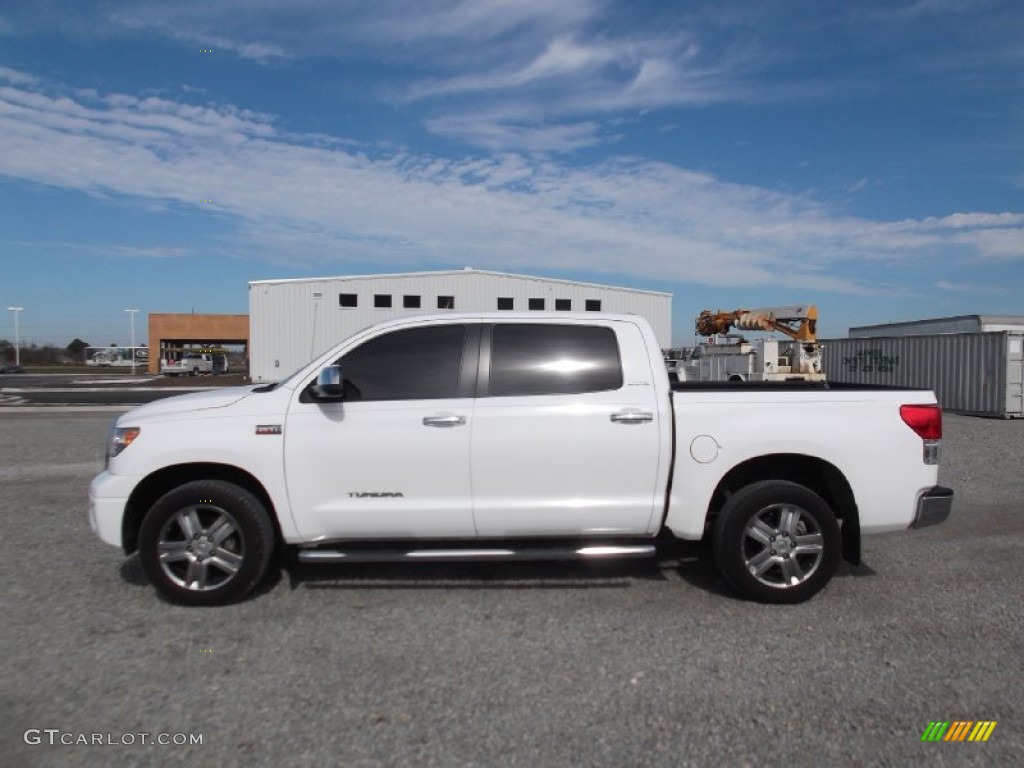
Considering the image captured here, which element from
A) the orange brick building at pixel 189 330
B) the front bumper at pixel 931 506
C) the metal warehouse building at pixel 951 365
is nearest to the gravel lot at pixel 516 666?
the front bumper at pixel 931 506

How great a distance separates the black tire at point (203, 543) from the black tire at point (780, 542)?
2.80 metres

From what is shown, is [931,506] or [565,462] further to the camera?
[931,506]

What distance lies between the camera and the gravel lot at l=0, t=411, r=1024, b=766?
297 cm

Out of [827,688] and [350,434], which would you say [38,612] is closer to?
[350,434]

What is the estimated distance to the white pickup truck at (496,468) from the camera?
4.39 m

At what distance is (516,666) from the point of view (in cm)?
367

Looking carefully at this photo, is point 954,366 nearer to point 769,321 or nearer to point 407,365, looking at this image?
point 769,321

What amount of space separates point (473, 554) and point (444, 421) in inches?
32.5

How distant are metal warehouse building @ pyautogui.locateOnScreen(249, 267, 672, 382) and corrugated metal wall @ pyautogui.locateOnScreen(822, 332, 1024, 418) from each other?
10369 millimetres

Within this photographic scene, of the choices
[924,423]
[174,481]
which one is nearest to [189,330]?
[174,481]

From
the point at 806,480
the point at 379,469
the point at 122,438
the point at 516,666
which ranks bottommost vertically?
the point at 516,666

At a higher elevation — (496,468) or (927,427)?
(927,427)

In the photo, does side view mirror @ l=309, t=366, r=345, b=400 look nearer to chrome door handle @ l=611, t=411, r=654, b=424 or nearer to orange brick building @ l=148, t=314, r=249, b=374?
chrome door handle @ l=611, t=411, r=654, b=424

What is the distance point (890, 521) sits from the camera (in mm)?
4520
